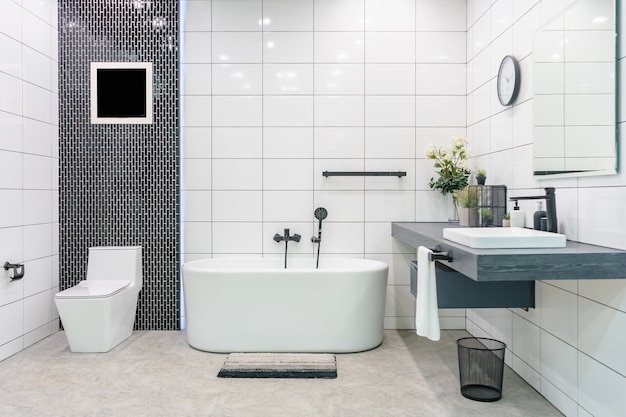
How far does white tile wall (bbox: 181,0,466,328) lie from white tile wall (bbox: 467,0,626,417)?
0.45 metres


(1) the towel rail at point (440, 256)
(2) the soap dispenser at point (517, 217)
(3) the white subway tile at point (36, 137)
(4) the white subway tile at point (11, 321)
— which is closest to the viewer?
(1) the towel rail at point (440, 256)

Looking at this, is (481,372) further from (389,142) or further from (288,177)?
(288,177)

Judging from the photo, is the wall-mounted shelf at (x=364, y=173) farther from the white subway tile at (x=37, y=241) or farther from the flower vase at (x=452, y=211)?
the white subway tile at (x=37, y=241)

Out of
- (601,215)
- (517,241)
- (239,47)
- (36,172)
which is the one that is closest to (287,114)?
(239,47)

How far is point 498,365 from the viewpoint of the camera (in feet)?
8.80

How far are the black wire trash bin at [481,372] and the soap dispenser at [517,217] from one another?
0.69 metres

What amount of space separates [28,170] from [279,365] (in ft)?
7.86

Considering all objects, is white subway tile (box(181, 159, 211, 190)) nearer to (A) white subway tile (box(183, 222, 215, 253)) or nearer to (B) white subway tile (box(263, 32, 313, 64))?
(A) white subway tile (box(183, 222, 215, 253))

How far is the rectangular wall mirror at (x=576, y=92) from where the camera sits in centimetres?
208

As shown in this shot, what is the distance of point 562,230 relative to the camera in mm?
2504

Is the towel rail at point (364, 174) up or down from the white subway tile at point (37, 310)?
up

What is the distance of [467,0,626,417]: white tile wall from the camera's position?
6.76 ft

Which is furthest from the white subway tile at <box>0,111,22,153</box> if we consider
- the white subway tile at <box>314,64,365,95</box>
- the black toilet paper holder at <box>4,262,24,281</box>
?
the white subway tile at <box>314,64,365,95</box>

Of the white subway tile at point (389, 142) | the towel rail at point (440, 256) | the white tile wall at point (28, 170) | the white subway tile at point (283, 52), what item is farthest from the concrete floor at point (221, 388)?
the white subway tile at point (283, 52)
